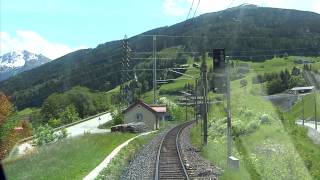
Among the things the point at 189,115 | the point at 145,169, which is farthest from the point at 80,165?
the point at 189,115

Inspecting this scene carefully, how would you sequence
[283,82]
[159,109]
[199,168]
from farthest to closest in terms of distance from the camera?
[283,82] → [159,109] → [199,168]

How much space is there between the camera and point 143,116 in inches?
3263

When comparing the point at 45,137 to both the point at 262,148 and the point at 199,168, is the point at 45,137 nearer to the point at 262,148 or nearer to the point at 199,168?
the point at 199,168

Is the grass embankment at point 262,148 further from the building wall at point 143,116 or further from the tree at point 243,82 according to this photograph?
the building wall at point 143,116

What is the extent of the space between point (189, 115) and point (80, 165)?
92350mm

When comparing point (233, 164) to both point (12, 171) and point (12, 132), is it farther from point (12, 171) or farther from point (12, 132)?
point (12, 132)

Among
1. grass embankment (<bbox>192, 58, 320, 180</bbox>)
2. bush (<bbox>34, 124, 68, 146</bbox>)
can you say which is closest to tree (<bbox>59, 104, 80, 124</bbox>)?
bush (<bbox>34, 124, 68, 146</bbox>)

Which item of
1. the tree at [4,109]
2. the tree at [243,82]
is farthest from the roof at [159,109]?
the tree at [4,109]

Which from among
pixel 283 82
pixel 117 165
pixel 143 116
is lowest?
pixel 143 116

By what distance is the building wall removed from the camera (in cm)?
8211

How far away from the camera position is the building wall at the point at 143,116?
Result: 8211cm

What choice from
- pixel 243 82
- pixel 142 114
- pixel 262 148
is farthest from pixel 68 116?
pixel 262 148

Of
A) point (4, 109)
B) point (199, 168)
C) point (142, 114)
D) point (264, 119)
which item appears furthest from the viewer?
point (142, 114)

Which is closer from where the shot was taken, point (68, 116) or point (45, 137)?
point (45, 137)
